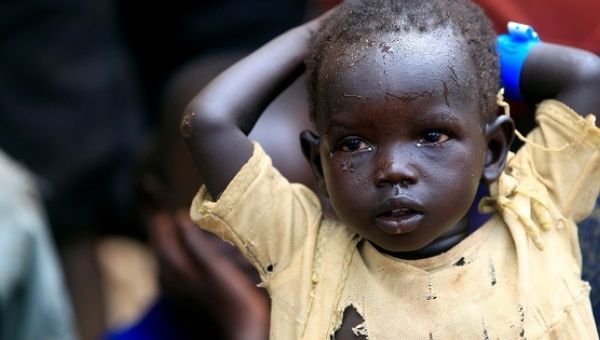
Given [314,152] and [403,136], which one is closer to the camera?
[403,136]

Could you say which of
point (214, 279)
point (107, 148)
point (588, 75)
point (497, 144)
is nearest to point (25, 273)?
point (214, 279)

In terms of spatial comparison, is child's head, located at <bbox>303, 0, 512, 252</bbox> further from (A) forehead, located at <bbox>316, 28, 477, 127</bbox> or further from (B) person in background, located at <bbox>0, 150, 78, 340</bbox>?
(B) person in background, located at <bbox>0, 150, 78, 340</bbox>

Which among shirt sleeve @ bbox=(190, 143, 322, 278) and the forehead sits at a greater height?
the forehead

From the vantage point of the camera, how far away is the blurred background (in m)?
3.94

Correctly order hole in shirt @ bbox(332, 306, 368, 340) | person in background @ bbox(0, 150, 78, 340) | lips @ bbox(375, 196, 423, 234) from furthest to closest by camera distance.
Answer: person in background @ bbox(0, 150, 78, 340), hole in shirt @ bbox(332, 306, 368, 340), lips @ bbox(375, 196, 423, 234)

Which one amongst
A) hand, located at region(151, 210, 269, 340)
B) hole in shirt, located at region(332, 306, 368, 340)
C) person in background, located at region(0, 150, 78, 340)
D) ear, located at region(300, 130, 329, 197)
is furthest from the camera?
person in background, located at region(0, 150, 78, 340)

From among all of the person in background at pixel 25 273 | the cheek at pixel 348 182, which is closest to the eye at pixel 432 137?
the cheek at pixel 348 182

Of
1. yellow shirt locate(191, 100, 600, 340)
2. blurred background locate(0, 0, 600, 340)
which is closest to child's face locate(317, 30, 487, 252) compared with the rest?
yellow shirt locate(191, 100, 600, 340)

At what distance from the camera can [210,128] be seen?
2.38 meters

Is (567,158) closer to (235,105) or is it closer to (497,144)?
(497,144)

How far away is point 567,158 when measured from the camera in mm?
2352

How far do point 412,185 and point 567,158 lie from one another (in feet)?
1.18

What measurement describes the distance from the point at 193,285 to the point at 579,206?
1.74 meters

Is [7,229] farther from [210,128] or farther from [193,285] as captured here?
[210,128]
